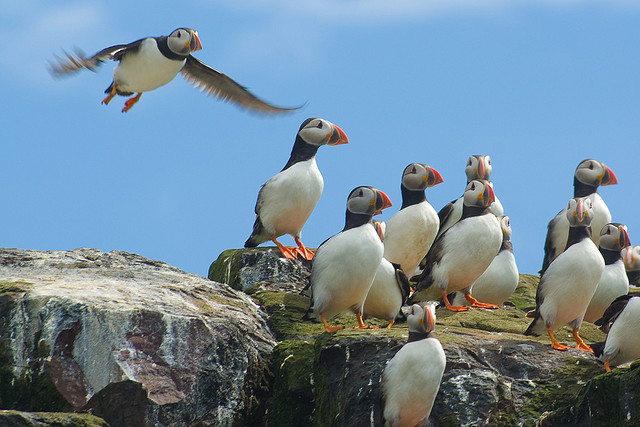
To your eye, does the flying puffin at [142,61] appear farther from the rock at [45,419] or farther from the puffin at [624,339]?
the puffin at [624,339]

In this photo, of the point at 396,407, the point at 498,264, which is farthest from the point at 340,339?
the point at 498,264

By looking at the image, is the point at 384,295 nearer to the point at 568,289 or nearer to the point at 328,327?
the point at 328,327

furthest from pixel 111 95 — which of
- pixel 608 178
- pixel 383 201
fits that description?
pixel 608 178

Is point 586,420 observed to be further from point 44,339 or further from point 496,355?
point 44,339

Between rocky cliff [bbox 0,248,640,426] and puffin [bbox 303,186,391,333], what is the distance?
15.7 inches

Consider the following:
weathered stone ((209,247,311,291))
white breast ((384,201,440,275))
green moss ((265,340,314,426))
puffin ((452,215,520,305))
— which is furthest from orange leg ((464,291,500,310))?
green moss ((265,340,314,426))

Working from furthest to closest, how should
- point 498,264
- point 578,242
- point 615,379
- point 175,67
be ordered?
point 175,67
point 498,264
point 578,242
point 615,379

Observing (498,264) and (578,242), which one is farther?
(498,264)

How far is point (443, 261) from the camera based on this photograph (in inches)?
359

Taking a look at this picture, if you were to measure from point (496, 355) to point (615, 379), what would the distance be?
1.42 m

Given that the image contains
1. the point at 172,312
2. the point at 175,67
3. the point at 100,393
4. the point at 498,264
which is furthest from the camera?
the point at 175,67

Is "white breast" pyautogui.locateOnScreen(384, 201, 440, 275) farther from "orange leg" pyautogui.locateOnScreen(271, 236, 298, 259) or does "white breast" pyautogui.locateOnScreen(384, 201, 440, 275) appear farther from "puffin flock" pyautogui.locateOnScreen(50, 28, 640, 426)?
"orange leg" pyautogui.locateOnScreen(271, 236, 298, 259)

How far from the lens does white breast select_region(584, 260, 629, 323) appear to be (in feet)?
31.5

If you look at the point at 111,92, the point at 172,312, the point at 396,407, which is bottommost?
the point at 396,407
